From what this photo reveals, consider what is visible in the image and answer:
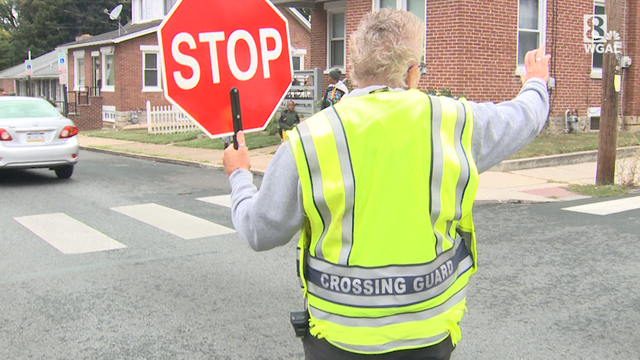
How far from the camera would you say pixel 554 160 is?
13203 millimetres

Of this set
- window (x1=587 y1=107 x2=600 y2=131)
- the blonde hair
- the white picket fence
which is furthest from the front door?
the blonde hair

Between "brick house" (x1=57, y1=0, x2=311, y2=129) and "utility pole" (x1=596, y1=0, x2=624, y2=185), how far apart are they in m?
20.1

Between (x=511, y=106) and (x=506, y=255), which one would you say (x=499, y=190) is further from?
(x=511, y=106)

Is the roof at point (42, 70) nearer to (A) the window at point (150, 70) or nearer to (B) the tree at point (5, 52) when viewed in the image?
(B) the tree at point (5, 52)

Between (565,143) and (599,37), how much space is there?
2684 mm

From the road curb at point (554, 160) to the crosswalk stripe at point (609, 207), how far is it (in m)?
2.97

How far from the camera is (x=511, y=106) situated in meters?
2.15

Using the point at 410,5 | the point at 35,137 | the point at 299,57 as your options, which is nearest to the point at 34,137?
the point at 35,137

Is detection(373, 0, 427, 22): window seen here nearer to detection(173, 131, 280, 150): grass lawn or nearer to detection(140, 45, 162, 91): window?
detection(173, 131, 280, 150): grass lawn

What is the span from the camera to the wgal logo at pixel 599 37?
409 inches

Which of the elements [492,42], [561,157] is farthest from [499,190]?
[492,42]

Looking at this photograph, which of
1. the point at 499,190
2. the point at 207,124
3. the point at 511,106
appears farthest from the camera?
the point at 499,190

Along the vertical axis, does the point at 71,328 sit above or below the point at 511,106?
below

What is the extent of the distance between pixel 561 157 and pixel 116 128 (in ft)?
67.0
